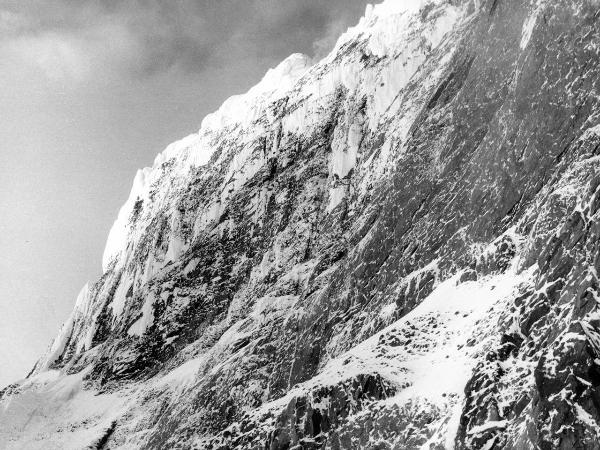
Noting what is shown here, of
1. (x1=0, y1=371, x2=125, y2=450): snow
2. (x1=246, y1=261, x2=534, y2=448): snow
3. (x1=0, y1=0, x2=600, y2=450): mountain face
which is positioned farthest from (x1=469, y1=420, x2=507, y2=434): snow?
(x1=0, y1=371, x2=125, y2=450): snow

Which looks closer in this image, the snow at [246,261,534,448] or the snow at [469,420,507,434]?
the snow at [469,420,507,434]

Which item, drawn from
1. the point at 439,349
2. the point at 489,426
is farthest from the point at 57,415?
the point at 489,426

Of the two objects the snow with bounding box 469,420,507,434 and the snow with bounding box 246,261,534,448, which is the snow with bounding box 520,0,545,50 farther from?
the snow with bounding box 469,420,507,434

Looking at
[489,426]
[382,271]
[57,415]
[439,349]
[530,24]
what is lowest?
[489,426]

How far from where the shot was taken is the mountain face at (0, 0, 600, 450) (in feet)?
105

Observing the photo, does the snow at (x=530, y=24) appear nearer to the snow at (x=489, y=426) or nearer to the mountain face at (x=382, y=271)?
the mountain face at (x=382, y=271)

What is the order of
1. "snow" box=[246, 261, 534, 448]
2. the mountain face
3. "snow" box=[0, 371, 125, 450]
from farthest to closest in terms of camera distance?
"snow" box=[0, 371, 125, 450], "snow" box=[246, 261, 534, 448], the mountain face

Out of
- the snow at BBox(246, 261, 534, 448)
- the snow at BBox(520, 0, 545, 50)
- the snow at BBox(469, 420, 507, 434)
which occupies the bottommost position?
the snow at BBox(469, 420, 507, 434)

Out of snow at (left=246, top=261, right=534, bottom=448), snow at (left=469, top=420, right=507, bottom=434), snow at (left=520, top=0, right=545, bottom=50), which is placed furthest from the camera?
snow at (left=520, top=0, right=545, bottom=50)

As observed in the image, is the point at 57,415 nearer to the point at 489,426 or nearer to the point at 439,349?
the point at 439,349

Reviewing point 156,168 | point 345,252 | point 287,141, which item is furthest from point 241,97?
point 345,252

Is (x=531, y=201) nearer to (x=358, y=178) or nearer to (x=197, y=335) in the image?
(x=358, y=178)

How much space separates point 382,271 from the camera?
5719 centimetres

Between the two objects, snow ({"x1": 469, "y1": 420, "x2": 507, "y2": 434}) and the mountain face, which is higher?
the mountain face
